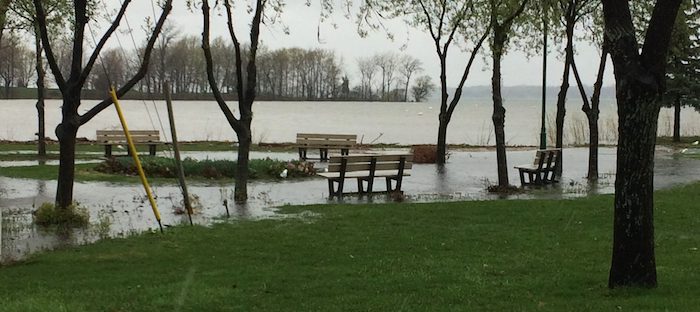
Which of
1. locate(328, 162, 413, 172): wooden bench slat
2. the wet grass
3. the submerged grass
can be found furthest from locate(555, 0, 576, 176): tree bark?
the wet grass

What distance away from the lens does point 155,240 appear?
9219mm

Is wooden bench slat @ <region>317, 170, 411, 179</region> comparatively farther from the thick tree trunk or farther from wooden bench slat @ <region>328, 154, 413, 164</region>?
the thick tree trunk

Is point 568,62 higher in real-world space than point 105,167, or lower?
higher

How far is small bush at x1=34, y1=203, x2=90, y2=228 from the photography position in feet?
34.5

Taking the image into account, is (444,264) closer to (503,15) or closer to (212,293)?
(212,293)

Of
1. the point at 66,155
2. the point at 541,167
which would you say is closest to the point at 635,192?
the point at 66,155

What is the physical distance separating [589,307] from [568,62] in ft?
49.8

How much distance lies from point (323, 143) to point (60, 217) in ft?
48.7

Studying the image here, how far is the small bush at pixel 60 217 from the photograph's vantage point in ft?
34.5

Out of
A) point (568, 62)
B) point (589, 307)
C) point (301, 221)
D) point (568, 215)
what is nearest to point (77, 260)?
point (301, 221)

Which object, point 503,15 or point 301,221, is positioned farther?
point 503,15

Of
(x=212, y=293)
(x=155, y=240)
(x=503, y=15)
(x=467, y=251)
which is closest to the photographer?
(x=212, y=293)

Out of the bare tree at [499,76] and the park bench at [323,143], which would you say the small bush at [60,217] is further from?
the park bench at [323,143]

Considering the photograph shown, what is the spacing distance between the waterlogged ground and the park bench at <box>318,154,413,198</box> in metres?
0.39
